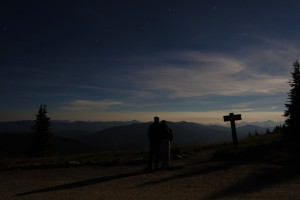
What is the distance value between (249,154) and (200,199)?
6662 millimetres

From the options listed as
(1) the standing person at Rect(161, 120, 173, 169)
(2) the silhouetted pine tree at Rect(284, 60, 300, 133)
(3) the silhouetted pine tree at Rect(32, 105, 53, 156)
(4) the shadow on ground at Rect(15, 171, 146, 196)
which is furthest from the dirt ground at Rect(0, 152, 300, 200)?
(3) the silhouetted pine tree at Rect(32, 105, 53, 156)

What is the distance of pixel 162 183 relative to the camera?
22.2 ft

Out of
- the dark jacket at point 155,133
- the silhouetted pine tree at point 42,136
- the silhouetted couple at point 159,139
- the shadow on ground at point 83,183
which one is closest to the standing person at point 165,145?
the silhouetted couple at point 159,139

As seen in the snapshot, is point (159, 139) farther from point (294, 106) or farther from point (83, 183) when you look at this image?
point (294, 106)

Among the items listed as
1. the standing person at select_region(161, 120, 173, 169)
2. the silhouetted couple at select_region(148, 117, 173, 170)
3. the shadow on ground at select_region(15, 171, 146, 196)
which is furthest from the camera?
the silhouetted couple at select_region(148, 117, 173, 170)

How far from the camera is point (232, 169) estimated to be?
27.6 ft

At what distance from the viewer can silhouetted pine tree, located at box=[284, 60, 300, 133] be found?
1697 cm

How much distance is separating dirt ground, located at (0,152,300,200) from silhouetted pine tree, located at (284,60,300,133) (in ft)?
35.6

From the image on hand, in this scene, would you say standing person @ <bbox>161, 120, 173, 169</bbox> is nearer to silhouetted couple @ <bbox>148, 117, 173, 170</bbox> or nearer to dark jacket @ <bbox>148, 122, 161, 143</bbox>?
silhouetted couple @ <bbox>148, 117, 173, 170</bbox>

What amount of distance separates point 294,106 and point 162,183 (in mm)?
16883

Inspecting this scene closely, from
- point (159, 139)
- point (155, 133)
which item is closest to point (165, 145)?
point (159, 139)

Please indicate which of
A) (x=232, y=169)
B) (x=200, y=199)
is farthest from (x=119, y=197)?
(x=232, y=169)

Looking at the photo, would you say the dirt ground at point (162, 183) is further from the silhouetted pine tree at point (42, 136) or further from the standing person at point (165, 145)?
the silhouetted pine tree at point (42, 136)

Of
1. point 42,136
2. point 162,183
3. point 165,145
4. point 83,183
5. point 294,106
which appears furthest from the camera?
point 42,136
